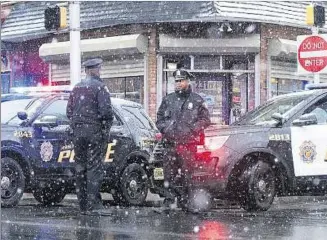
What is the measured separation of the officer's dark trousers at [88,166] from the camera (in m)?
8.20

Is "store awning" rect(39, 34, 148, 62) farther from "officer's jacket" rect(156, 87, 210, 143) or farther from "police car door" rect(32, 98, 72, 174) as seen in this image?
"officer's jacket" rect(156, 87, 210, 143)

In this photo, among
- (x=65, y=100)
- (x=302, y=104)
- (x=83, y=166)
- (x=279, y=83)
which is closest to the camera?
(x=83, y=166)

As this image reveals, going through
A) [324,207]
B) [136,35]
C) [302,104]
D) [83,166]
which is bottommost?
[324,207]

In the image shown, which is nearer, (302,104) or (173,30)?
(302,104)

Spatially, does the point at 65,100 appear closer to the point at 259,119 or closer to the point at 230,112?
the point at 259,119

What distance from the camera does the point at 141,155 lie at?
1056 cm

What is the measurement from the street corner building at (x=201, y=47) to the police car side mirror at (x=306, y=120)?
9427 millimetres

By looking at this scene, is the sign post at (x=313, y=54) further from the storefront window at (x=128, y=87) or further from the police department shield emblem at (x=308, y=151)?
the storefront window at (x=128, y=87)

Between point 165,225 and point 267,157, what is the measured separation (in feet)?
7.58

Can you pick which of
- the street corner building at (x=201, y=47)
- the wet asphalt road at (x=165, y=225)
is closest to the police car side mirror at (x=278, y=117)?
the wet asphalt road at (x=165, y=225)

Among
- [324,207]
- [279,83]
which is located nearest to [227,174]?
[324,207]

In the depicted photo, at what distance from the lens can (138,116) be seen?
1102 centimetres

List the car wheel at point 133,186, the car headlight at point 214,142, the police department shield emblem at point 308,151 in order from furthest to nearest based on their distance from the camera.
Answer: the car wheel at point 133,186 < the police department shield emblem at point 308,151 < the car headlight at point 214,142

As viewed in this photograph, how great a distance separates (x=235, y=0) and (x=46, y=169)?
10.3m
